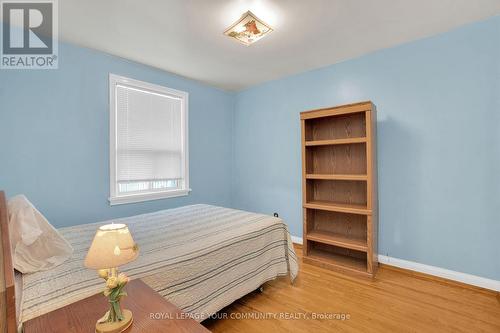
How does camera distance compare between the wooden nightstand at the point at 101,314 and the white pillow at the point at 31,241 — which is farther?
the white pillow at the point at 31,241

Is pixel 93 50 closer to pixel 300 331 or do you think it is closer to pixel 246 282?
pixel 246 282

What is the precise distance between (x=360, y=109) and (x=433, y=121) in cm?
75

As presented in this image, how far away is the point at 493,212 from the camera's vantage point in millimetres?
2016

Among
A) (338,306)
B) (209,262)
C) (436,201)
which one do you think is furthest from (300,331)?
(436,201)

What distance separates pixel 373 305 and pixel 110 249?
2.06 metres

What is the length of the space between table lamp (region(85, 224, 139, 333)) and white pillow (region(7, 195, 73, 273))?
0.71m

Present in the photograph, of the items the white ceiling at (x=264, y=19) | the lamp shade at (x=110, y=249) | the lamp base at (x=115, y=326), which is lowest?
the lamp base at (x=115, y=326)

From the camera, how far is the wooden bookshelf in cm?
235

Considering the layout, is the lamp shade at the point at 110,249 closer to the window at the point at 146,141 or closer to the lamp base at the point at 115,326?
the lamp base at the point at 115,326

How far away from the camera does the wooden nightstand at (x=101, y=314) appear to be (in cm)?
83

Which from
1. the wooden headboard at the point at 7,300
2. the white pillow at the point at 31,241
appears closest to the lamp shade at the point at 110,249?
the wooden headboard at the point at 7,300

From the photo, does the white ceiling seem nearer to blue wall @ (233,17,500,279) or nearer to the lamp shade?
blue wall @ (233,17,500,279)

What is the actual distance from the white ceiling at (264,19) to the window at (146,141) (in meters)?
0.43

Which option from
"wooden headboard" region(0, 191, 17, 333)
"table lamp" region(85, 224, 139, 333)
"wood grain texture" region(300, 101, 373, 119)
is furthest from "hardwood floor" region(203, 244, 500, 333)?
"wood grain texture" region(300, 101, 373, 119)
